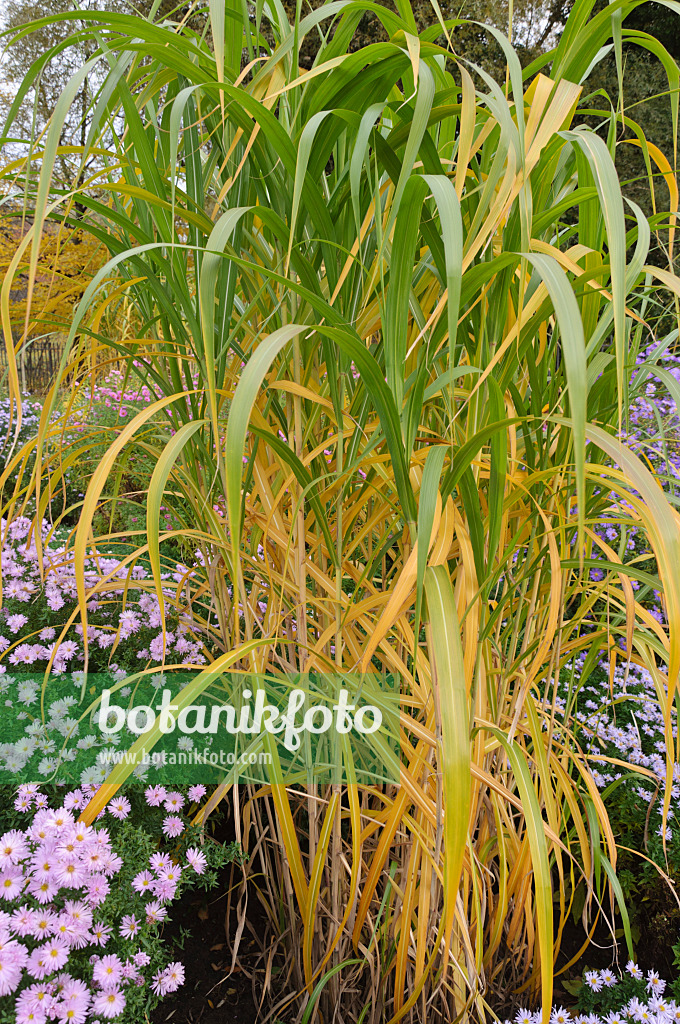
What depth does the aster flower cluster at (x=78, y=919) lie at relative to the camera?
76 cm

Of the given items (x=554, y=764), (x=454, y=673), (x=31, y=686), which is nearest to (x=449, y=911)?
(x=454, y=673)

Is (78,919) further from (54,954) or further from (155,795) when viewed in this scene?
(155,795)

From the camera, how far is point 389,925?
1.00m

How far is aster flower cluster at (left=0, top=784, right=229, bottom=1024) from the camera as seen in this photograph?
76 centimetres

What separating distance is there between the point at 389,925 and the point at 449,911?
21.4 inches

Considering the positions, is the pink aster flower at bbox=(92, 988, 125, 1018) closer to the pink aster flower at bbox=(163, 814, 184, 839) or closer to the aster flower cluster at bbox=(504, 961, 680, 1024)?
the pink aster flower at bbox=(163, 814, 184, 839)

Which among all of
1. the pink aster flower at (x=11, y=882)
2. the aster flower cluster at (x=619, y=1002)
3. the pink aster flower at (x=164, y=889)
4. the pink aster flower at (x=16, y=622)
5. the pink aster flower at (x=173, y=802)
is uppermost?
the pink aster flower at (x=16, y=622)

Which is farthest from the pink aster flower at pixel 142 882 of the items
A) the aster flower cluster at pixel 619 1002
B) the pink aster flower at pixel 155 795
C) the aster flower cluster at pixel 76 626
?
the aster flower cluster at pixel 619 1002

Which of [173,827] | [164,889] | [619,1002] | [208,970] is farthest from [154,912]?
[619,1002]

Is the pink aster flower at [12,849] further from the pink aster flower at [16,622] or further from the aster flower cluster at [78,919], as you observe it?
the pink aster flower at [16,622]

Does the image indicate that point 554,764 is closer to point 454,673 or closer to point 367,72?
point 454,673

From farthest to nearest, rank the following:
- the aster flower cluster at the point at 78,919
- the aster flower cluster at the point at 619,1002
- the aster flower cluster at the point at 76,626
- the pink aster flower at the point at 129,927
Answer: the aster flower cluster at the point at 76,626, the aster flower cluster at the point at 619,1002, the pink aster flower at the point at 129,927, the aster flower cluster at the point at 78,919

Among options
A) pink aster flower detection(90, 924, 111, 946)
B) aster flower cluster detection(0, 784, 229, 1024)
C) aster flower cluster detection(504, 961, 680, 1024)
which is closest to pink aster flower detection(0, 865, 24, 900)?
aster flower cluster detection(0, 784, 229, 1024)

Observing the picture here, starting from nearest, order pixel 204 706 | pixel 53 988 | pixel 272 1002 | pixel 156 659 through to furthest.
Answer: pixel 53 988, pixel 272 1002, pixel 204 706, pixel 156 659
